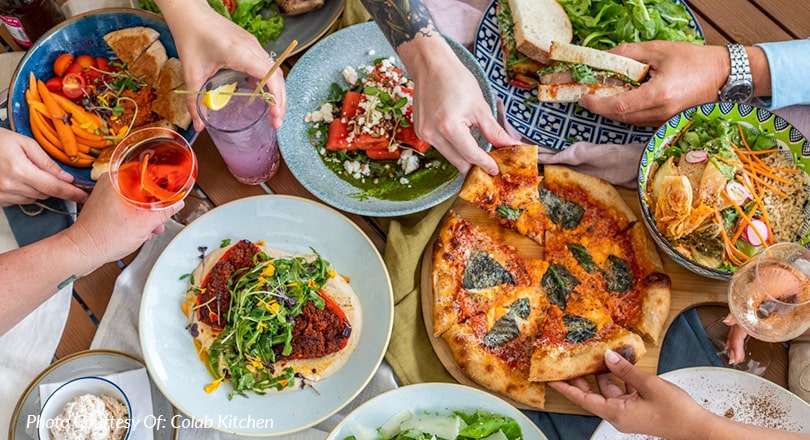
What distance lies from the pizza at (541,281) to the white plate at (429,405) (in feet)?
0.21

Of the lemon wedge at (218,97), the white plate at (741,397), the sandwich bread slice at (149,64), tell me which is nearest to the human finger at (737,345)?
the white plate at (741,397)

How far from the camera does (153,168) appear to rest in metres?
2.47

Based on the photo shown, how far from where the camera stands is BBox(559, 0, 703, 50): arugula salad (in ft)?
9.53

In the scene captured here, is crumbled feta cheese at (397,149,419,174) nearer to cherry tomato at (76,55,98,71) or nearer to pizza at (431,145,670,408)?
pizza at (431,145,670,408)

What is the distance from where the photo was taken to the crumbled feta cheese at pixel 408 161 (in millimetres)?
2816

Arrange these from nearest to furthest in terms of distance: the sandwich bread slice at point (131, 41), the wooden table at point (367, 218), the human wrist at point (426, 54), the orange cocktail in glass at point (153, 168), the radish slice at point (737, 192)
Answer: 1. the orange cocktail in glass at point (153, 168)
2. the human wrist at point (426, 54)
3. the radish slice at point (737, 192)
4. the wooden table at point (367, 218)
5. the sandwich bread slice at point (131, 41)

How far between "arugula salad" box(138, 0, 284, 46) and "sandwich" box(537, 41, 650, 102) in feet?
3.91

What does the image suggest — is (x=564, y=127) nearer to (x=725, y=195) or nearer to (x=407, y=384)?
(x=725, y=195)

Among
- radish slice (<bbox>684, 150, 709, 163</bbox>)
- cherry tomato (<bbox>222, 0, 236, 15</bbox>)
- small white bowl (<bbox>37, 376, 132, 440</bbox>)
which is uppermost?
cherry tomato (<bbox>222, 0, 236, 15</bbox>)

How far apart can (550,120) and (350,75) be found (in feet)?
2.91

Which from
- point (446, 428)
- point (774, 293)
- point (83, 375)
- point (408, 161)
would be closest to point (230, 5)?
point (408, 161)

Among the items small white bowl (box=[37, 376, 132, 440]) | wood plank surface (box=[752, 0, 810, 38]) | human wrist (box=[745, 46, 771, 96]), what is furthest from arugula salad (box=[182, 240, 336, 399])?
wood plank surface (box=[752, 0, 810, 38])

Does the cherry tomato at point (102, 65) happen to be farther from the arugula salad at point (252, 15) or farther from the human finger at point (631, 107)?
the human finger at point (631, 107)

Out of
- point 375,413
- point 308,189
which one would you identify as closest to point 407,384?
point 375,413
